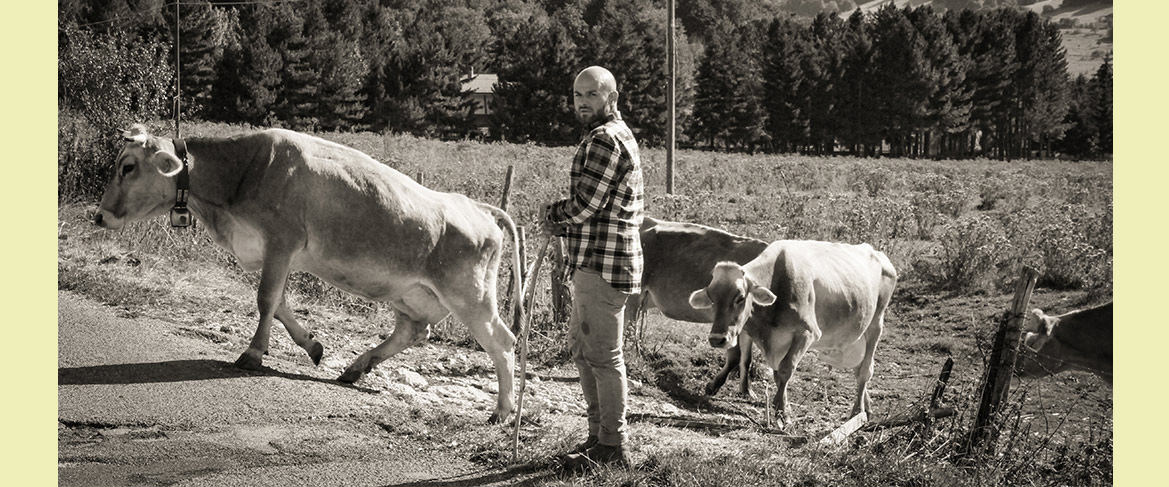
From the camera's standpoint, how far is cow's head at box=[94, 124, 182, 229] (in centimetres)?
786

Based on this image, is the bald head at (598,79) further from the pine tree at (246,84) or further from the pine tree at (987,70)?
the pine tree at (987,70)

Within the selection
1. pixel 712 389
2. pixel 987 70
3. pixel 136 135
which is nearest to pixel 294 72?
pixel 987 70

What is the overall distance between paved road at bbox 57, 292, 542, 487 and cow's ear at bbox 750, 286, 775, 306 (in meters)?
2.57

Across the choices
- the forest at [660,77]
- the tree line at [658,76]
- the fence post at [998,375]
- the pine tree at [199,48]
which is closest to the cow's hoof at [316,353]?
the fence post at [998,375]

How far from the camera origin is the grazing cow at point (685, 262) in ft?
34.3

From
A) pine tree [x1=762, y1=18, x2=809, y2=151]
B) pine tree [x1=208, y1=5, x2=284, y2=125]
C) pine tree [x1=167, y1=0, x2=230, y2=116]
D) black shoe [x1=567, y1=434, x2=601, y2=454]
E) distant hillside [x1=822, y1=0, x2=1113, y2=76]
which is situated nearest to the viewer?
black shoe [x1=567, y1=434, x2=601, y2=454]

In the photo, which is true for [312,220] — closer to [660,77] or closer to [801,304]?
[801,304]

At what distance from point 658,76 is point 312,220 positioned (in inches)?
3513

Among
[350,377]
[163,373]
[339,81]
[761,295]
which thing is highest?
[339,81]

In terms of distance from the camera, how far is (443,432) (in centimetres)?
702

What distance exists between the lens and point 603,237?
19.3 feet

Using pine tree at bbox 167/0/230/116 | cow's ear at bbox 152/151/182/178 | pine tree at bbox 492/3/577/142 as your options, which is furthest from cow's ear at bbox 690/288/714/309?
pine tree at bbox 492/3/577/142

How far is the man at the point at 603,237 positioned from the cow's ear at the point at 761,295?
2181 mm

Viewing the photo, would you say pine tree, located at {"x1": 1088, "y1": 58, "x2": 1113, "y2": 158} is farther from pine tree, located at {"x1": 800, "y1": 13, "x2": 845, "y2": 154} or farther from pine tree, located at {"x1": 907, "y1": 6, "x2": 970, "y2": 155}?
pine tree, located at {"x1": 800, "y1": 13, "x2": 845, "y2": 154}
